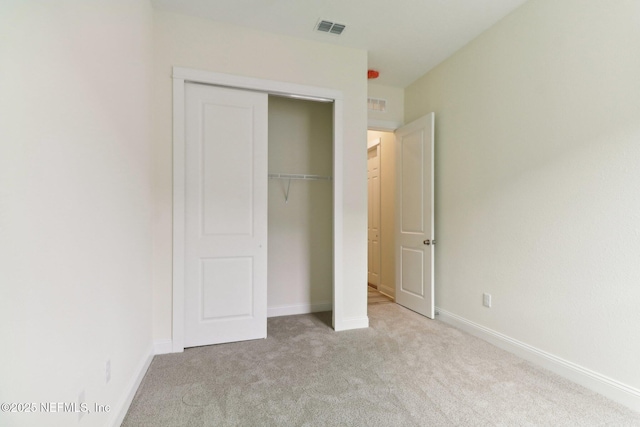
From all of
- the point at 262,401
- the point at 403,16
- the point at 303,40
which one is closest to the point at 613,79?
the point at 403,16

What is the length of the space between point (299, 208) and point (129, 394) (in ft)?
7.75

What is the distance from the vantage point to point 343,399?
5.96 feet

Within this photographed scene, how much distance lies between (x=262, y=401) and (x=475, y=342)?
2.01 metres

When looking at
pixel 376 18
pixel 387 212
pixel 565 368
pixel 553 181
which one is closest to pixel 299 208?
pixel 387 212

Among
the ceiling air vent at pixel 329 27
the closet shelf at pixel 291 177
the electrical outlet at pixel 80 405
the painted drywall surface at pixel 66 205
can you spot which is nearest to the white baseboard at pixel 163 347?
the painted drywall surface at pixel 66 205

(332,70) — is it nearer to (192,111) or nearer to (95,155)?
(192,111)

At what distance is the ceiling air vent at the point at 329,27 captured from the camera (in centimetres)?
267

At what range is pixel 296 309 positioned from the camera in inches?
140

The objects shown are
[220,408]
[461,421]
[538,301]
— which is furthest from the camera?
[538,301]

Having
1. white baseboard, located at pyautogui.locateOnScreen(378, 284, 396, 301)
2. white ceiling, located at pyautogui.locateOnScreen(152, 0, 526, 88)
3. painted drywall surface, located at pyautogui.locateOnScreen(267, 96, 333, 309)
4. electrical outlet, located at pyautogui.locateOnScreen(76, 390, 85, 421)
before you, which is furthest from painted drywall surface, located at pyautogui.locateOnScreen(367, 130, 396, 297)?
electrical outlet, located at pyautogui.locateOnScreen(76, 390, 85, 421)

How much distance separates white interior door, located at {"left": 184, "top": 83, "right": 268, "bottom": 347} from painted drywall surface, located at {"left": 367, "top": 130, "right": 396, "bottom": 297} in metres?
2.15

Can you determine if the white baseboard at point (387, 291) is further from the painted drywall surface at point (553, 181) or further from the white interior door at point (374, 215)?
the painted drywall surface at point (553, 181)

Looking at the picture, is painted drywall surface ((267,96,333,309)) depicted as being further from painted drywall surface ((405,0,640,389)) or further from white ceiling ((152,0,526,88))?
painted drywall surface ((405,0,640,389))

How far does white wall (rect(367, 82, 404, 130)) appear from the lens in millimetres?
3828
